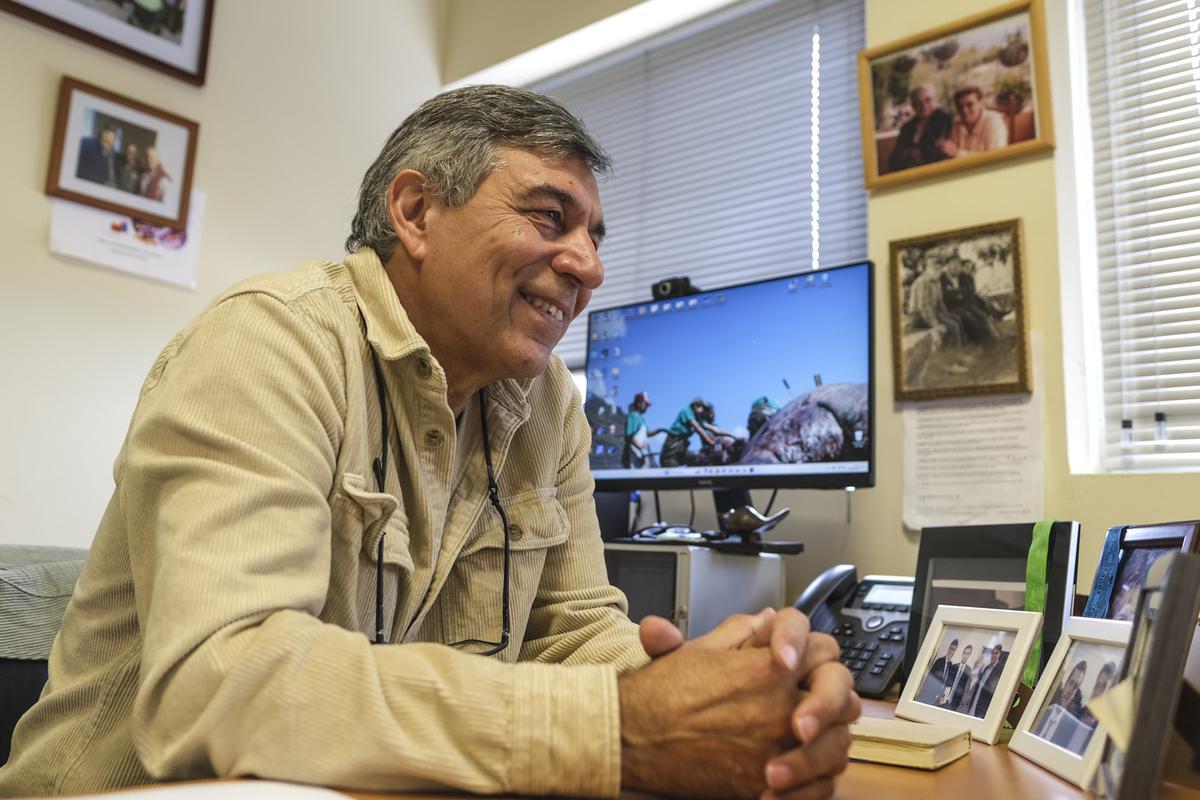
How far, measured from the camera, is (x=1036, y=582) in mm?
1062

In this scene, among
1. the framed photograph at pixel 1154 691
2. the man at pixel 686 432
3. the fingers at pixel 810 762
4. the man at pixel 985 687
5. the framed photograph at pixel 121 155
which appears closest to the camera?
the framed photograph at pixel 1154 691

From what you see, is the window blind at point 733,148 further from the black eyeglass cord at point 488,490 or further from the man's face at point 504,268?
the black eyeglass cord at point 488,490

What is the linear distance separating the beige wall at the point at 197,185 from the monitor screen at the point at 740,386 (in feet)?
3.70

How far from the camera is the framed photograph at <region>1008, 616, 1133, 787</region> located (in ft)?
2.40

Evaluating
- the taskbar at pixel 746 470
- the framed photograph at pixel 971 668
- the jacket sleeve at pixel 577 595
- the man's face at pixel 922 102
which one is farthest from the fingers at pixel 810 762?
the man's face at pixel 922 102

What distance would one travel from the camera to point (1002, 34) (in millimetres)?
1947

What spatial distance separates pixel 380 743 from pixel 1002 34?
1945 mm

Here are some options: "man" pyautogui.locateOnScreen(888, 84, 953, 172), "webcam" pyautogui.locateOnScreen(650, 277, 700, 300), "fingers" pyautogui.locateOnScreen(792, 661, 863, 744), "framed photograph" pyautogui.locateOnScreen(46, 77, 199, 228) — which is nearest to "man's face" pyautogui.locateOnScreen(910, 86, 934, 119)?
"man" pyautogui.locateOnScreen(888, 84, 953, 172)

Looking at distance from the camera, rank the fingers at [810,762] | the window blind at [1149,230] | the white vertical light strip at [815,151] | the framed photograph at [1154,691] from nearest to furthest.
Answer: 1. the framed photograph at [1154,691]
2. the fingers at [810,762]
3. the window blind at [1149,230]
4. the white vertical light strip at [815,151]

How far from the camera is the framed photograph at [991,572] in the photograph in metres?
1.03

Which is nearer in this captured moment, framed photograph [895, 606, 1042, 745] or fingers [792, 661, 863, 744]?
fingers [792, 661, 863, 744]

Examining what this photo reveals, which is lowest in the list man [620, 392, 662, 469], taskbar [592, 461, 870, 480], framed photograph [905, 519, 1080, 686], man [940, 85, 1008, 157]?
framed photograph [905, 519, 1080, 686]

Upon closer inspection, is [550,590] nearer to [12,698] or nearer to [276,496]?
[276,496]

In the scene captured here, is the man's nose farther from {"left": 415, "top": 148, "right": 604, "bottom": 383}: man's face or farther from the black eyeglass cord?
the black eyeglass cord
